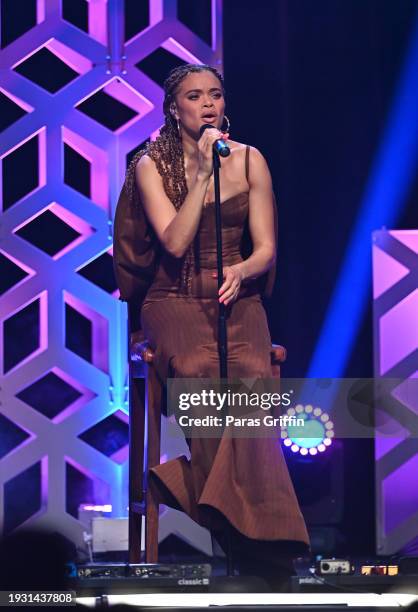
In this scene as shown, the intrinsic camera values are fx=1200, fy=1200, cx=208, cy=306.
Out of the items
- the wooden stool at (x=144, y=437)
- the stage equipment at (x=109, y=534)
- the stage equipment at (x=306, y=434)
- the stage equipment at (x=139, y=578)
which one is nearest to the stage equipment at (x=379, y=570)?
the stage equipment at (x=139, y=578)

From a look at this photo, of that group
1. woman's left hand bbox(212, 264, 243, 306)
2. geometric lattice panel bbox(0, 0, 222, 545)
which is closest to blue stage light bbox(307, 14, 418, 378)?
geometric lattice panel bbox(0, 0, 222, 545)

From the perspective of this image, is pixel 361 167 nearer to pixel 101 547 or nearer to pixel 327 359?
pixel 327 359

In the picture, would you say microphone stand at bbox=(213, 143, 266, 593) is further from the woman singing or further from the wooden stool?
the wooden stool

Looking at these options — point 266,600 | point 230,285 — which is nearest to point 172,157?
point 230,285

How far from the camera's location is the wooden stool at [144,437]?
3346 millimetres

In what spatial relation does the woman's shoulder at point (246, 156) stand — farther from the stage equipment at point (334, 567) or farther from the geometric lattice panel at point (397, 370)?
the stage equipment at point (334, 567)

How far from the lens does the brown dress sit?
3029mm

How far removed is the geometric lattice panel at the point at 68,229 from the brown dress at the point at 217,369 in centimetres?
88

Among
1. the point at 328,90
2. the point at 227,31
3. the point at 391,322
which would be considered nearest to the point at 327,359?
the point at 391,322

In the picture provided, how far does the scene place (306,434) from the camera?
12.9 feet

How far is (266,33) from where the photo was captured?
444 cm

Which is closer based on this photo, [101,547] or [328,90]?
[101,547]

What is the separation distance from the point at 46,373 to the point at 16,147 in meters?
0.83

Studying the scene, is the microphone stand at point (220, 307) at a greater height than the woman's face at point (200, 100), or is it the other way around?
the woman's face at point (200, 100)
